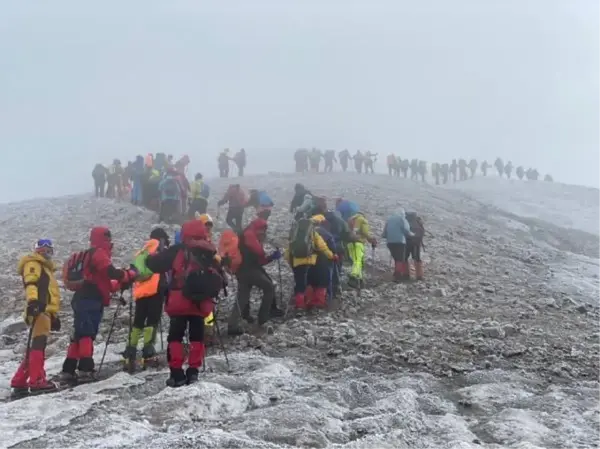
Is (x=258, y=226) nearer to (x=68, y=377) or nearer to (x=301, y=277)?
(x=301, y=277)

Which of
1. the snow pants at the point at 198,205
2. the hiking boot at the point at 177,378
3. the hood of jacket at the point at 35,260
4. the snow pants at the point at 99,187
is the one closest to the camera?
the hiking boot at the point at 177,378

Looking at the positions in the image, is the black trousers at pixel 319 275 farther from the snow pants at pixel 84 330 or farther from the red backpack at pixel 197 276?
the snow pants at pixel 84 330

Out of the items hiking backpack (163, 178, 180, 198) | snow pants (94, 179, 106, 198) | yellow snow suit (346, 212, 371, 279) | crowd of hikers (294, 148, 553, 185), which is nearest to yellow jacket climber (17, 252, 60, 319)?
yellow snow suit (346, 212, 371, 279)

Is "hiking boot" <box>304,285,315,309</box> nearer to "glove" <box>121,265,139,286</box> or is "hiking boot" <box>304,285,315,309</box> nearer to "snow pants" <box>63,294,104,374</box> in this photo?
"glove" <box>121,265,139,286</box>

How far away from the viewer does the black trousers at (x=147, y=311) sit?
9.72m

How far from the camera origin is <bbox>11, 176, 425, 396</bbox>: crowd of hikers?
8.12 m

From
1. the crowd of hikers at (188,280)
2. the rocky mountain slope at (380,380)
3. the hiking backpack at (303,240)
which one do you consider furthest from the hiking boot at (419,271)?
the hiking backpack at (303,240)

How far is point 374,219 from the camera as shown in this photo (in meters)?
24.2

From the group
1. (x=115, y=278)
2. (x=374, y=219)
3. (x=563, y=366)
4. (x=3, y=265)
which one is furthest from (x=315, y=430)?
(x=374, y=219)

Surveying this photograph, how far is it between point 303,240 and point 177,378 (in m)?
4.77

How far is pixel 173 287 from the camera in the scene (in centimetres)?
813

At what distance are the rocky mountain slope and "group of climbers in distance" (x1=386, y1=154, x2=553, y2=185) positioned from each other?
3026 centimetres

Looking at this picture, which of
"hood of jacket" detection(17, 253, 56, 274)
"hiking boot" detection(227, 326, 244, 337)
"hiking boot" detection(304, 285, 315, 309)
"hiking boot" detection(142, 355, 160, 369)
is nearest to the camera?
"hood of jacket" detection(17, 253, 56, 274)

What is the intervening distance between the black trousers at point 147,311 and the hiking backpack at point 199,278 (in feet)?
6.02
